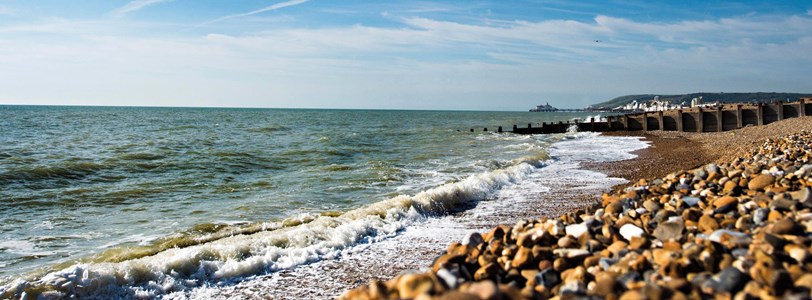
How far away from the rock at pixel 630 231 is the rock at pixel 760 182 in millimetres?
2200

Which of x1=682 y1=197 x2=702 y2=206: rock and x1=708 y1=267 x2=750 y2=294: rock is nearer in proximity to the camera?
x1=708 y1=267 x2=750 y2=294: rock

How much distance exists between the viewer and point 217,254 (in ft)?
21.5

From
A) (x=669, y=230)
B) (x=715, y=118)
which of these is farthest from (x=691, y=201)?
(x=715, y=118)

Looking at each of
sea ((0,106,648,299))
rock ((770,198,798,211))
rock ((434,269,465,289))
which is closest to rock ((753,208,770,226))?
rock ((770,198,798,211))

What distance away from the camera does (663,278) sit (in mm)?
2961

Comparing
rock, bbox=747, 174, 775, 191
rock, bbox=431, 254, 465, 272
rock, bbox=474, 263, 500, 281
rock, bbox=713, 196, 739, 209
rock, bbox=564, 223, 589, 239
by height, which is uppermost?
rock, bbox=747, 174, 775, 191

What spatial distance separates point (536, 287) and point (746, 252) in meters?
1.21

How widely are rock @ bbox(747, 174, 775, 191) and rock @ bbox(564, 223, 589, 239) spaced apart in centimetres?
242

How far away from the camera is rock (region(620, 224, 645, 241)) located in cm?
399

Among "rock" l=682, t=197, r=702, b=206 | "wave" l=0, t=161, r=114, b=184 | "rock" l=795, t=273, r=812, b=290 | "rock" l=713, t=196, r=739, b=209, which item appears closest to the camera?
"rock" l=795, t=273, r=812, b=290

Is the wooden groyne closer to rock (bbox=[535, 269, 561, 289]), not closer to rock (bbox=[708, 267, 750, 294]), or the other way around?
rock (bbox=[535, 269, 561, 289])

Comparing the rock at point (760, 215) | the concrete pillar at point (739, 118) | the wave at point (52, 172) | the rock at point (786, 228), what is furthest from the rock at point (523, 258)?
the concrete pillar at point (739, 118)

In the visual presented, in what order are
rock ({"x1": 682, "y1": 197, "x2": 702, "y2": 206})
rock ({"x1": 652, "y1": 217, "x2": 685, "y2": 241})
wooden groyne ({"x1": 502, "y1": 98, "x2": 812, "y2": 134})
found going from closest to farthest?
rock ({"x1": 652, "y1": 217, "x2": 685, "y2": 241}) → rock ({"x1": 682, "y1": 197, "x2": 702, "y2": 206}) → wooden groyne ({"x1": 502, "y1": 98, "x2": 812, "y2": 134})

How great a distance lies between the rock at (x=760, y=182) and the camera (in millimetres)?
5395
